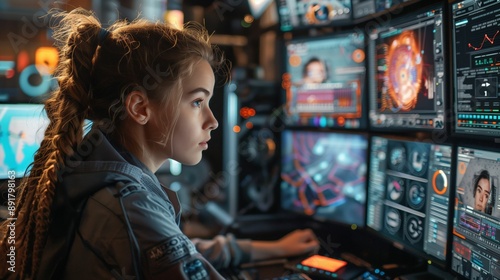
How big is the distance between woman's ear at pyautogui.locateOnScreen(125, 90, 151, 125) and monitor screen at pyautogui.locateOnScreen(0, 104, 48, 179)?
2.84 ft

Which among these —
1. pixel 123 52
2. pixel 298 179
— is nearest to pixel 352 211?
pixel 298 179

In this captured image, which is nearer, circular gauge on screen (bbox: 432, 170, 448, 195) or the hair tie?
the hair tie

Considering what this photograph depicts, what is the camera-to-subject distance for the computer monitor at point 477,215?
3.92 ft

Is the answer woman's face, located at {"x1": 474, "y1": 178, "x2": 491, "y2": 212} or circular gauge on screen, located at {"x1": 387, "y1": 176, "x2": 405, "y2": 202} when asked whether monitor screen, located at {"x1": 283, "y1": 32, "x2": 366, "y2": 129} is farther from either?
woman's face, located at {"x1": 474, "y1": 178, "x2": 491, "y2": 212}

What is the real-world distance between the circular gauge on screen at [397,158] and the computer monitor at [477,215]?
0.83ft

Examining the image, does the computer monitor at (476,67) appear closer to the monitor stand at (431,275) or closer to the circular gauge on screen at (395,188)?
the circular gauge on screen at (395,188)

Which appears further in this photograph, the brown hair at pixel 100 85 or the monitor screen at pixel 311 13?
the monitor screen at pixel 311 13

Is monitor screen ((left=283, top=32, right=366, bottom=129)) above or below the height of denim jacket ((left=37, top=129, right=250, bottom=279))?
above

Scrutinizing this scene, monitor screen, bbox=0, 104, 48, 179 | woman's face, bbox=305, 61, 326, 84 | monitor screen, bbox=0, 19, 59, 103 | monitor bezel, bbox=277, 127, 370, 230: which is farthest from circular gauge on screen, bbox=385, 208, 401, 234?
monitor screen, bbox=0, 19, 59, 103

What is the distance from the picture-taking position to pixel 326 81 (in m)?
2.01

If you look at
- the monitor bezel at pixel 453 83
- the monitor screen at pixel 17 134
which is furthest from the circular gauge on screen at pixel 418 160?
the monitor screen at pixel 17 134

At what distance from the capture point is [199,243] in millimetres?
1678

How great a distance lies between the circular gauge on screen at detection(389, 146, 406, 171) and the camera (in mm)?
1584

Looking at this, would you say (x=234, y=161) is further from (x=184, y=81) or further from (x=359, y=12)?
(x=184, y=81)
